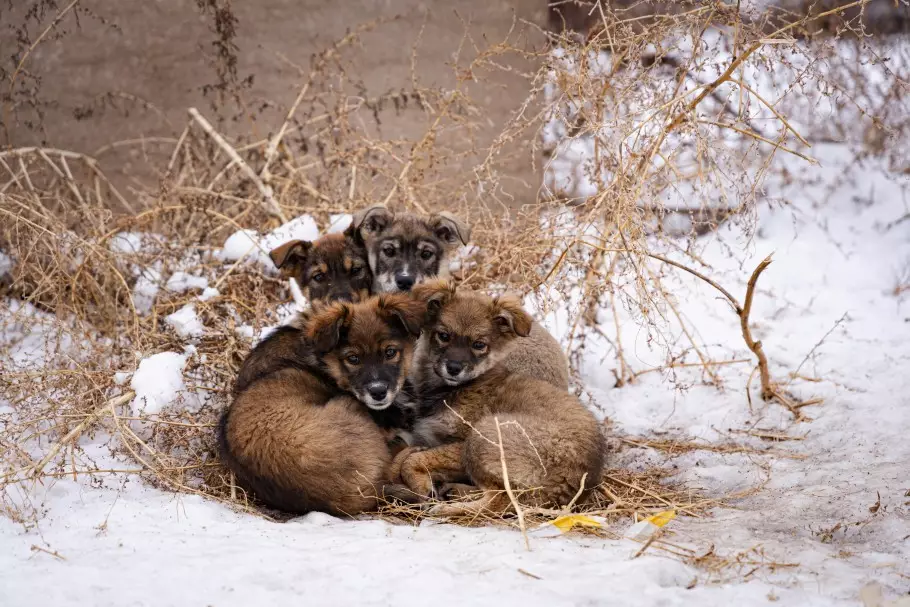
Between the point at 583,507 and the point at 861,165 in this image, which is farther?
the point at 861,165

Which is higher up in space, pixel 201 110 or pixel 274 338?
pixel 201 110

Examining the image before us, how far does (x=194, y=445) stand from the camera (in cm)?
531

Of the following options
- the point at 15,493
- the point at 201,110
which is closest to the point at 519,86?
the point at 201,110

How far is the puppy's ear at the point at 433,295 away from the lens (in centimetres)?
502

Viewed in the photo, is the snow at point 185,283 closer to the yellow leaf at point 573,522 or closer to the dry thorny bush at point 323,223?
the dry thorny bush at point 323,223

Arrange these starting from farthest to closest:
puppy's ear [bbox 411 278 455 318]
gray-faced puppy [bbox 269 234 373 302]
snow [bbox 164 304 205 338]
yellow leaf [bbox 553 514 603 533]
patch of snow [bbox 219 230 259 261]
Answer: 1. patch of snow [bbox 219 230 259 261]
2. snow [bbox 164 304 205 338]
3. gray-faced puppy [bbox 269 234 373 302]
4. puppy's ear [bbox 411 278 455 318]
5. yellow leaf [bbox 553 514 603 533]

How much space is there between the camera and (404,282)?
5.84m

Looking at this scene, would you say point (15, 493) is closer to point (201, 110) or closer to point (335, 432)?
point (335, 432)

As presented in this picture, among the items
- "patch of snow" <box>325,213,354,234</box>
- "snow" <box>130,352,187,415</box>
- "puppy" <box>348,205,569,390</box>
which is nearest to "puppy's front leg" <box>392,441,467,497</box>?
"puppy" <box>348,205,569,390</box>

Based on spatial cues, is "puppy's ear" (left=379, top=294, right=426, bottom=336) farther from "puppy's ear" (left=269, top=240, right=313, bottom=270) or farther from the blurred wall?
the blurred wall

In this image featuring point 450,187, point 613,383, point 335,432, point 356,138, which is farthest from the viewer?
point 450,187

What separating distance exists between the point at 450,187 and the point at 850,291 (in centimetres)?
449

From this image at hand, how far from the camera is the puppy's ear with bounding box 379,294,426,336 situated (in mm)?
4809

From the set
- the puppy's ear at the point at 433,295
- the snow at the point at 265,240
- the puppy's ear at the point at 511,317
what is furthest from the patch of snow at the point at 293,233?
the puppy's ear at the point at 511,317
